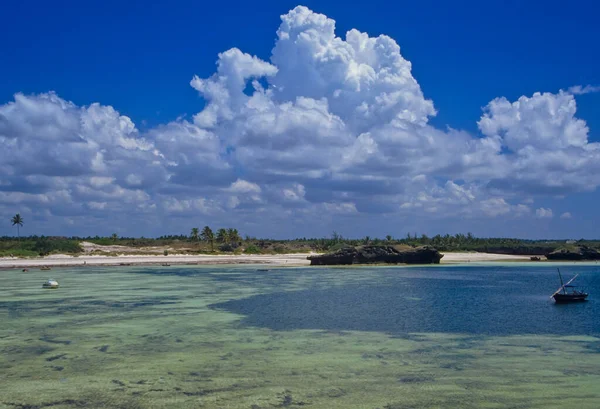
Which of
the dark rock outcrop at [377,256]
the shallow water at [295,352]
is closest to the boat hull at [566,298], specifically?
the shallow water at [295,352]

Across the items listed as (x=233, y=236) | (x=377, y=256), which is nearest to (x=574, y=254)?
(x=377, y=256)

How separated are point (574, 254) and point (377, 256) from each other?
59.6 meters

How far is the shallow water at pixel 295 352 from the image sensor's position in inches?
775

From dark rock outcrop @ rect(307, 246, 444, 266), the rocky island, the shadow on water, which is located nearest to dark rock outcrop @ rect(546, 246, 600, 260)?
the rocky island

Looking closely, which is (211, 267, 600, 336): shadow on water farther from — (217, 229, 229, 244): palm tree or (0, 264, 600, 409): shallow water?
(217, 229, 229, 244): palm tree

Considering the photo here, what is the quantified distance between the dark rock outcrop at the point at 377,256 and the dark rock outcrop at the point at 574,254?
39966mm

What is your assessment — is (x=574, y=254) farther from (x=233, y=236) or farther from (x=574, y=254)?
(x=233, y=236)

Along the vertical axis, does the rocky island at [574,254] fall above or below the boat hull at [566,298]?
above

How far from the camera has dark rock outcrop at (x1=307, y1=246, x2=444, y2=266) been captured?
117812 millimetres

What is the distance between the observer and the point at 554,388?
2042 cm

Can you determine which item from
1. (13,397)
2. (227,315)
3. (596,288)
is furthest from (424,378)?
(596,288)

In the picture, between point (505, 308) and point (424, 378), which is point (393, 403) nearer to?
point (424, 378)

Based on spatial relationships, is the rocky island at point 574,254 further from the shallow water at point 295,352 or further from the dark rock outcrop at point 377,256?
the shallow water at point 295,352

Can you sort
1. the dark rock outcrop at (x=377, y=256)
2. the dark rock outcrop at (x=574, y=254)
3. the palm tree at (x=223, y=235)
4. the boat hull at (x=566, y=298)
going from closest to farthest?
the boat hull at (x=566, y=298)
the dark rock outcrop at (x=377, y=256)
the dark rock outcrop at (x=574, y=254)
the palm tree at (x=223, y=235)
